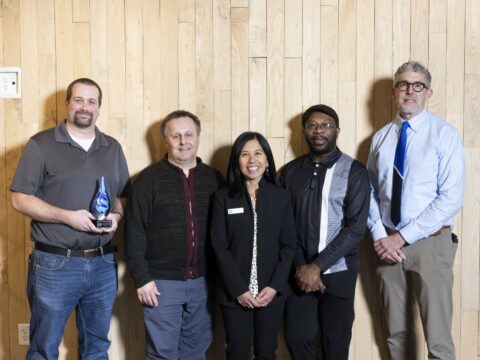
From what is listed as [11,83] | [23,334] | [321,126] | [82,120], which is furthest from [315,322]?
[11,83]

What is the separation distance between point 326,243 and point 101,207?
113cm

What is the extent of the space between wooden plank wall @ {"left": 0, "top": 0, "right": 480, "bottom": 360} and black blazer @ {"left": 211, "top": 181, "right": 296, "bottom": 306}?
552mm

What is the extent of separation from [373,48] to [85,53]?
5.53 ft

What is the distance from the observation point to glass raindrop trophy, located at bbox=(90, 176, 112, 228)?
89.0 inches

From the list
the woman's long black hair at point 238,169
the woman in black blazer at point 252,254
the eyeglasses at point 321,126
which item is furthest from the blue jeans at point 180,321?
the eyeglasses at point 321,126

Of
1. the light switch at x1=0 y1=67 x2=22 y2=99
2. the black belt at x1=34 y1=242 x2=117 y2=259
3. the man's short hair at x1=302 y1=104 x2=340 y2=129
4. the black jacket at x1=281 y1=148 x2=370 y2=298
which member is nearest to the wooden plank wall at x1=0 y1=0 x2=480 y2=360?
the light switch at x1=0 y1=67 x2=22 y2=99

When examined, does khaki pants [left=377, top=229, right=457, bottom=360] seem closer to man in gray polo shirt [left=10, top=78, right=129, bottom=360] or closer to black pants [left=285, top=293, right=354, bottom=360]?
black pants [left=285, top=293, right=354, bottom=360]

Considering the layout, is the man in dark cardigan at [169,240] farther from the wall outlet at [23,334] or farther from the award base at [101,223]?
the wall outlet at [23,334]

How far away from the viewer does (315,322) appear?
2412 millimetres

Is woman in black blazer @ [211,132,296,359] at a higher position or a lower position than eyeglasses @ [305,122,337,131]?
lower

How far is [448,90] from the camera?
8.85 feet

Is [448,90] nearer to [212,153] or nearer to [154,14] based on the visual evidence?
[212,153]

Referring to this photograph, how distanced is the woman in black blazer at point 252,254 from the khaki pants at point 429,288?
637mm

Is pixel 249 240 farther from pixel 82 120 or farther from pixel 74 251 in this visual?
pixel 82 120
